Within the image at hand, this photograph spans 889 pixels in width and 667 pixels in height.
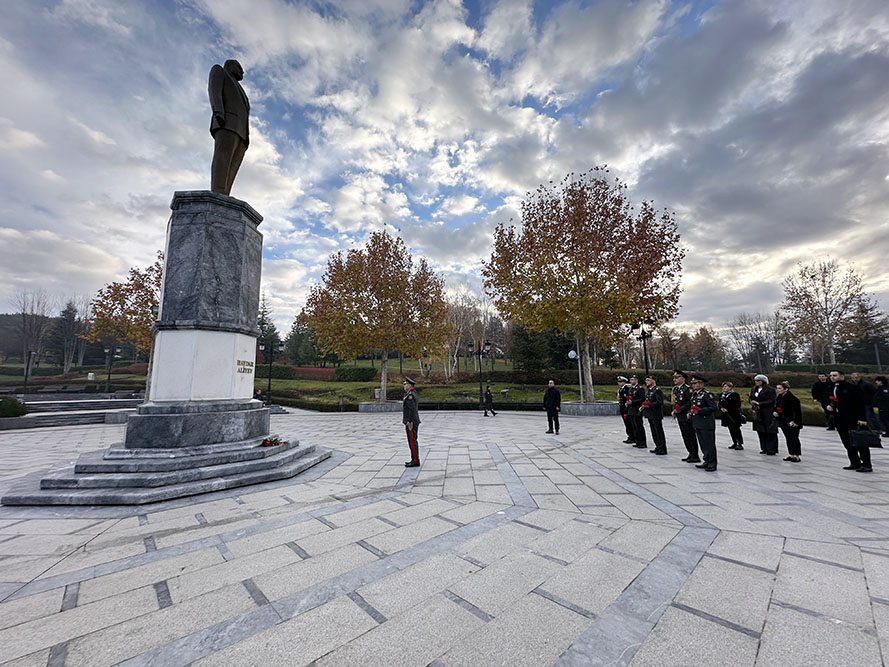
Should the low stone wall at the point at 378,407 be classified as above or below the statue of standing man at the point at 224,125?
below

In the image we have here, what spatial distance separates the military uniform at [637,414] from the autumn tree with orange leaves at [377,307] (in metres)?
13.7

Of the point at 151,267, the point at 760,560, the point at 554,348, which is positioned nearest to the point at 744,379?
the point at 554,348

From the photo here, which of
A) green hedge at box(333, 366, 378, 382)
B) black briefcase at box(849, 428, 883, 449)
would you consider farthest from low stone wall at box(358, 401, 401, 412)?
green hedge at box(333, 366, 378, 382)

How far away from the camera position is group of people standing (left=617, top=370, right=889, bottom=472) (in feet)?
22.9

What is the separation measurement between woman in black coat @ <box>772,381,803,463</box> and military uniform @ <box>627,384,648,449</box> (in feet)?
9.00

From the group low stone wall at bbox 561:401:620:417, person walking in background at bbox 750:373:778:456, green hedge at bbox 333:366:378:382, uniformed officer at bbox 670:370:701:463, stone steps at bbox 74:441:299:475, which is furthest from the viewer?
green hedge at bbox 333:366:378:382

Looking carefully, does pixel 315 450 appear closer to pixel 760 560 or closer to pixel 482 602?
pixel 482 602

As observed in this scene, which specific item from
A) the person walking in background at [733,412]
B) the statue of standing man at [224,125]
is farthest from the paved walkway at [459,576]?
the statue of standing man at [224,125]

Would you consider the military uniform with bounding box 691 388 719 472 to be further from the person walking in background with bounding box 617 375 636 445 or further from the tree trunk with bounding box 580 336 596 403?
the tree trunk with bounding box 580 336 596 403

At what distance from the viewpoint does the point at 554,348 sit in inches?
1264

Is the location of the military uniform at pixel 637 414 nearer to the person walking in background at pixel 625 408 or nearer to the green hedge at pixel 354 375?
the person walking in background at pixel 625 408

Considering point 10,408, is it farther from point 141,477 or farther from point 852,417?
point 852,417

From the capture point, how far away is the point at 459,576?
305 cm

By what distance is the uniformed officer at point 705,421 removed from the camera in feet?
22.5
